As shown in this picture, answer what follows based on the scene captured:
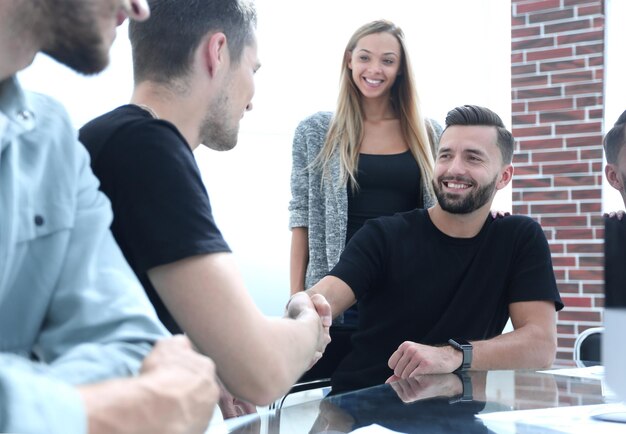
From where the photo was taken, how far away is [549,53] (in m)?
4.16

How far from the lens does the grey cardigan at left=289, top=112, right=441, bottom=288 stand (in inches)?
109

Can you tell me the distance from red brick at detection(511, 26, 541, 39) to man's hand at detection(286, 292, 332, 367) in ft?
10.1

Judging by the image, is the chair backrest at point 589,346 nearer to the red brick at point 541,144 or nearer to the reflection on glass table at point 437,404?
the reflection on glass table at point 437,404

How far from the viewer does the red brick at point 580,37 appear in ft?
13.3

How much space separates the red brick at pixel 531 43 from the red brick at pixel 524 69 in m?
0.09

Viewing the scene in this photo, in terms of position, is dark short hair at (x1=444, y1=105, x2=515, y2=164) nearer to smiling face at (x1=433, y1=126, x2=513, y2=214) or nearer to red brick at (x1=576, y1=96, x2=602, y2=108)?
smiling face at (x1=433, y1=126, x2=513, y2=214)

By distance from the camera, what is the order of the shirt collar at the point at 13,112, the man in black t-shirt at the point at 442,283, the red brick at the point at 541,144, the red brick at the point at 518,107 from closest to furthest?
the shirt collar at the point at 13,112 < the man in black t-shirt at the point at 442,283 < the red brick at the point at 541,144 < the red brick at the point at 518,107

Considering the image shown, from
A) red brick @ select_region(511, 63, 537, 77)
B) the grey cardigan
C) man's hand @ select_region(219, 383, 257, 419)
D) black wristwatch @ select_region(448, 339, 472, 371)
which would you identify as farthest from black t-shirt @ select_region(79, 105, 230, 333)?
red brick @ select_region(511, 63, 537, 77)

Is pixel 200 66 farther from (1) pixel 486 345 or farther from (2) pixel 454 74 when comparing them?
(2) pixel 454 74

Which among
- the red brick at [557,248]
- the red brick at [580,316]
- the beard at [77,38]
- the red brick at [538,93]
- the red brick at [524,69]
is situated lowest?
the red brick at [580,316]

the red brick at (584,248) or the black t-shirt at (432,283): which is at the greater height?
the black t-shirt at (432,283)

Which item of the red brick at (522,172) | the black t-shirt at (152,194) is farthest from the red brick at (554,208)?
the black t-shirt at (152,194)

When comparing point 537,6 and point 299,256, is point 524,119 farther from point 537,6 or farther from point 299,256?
point 299,256

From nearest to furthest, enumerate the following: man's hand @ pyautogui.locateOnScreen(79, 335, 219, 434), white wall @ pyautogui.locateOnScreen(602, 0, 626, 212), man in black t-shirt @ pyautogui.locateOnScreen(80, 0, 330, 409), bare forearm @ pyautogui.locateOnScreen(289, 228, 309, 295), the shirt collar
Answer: man's hand @ pyautogui.locateOnScreen(79, 335, 219, 434)
the shirt collar
man in black t-shirt @ pyautogui.locateOnScreen(80, 0, 330, 409)
bare forearm @ pyautogui.locateOnScreen(289, 228, 309, 295)
white wall @ pyautogui.locateOnScreen(602, 0, 626, 212)
